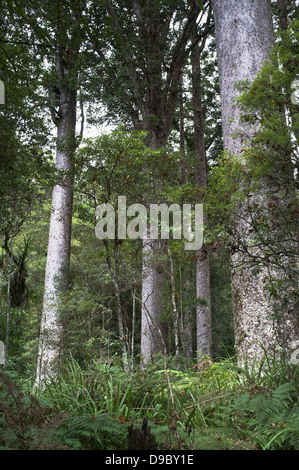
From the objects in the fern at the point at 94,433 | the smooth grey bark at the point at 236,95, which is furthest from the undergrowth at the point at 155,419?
the smooth grey bark at the point at 236,95

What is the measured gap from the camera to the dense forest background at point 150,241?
2.17 meters

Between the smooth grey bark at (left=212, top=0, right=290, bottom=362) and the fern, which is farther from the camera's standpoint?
the smooth grey bark at (left=212, top=0, right=290, bottom=362)

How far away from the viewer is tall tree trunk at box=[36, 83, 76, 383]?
7469 mm

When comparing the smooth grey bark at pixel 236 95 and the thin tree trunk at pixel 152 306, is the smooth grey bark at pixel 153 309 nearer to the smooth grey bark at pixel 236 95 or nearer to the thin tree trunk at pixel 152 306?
the thin tree trunk at pixel 152 306

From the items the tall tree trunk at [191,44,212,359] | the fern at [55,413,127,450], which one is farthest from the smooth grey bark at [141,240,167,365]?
the fern at [55,413,127,450]

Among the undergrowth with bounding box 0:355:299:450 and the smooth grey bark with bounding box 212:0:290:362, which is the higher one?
the smooth grey bark with bounding box 212:0:290:362

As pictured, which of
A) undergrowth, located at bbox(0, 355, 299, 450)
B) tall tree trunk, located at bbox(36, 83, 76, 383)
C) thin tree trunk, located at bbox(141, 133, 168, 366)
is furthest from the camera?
tall tree trunk, located at bbox(36, 83, 76, 383)

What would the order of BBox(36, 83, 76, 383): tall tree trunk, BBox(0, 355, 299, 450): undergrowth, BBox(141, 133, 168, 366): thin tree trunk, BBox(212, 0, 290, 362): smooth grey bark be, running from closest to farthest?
BBox(0, 355, 299, 450): undergrowth
BBox(212, 0, 290, 362): smooth grey bark
BBox(141, 133, 168, 366): thin tree trunk
BBox(36, 83, 76, 383): tall tree trunk

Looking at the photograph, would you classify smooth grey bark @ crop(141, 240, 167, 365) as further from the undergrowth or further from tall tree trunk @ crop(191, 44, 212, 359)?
the undergrowth

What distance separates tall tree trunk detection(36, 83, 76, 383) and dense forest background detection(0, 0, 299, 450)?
4 cm

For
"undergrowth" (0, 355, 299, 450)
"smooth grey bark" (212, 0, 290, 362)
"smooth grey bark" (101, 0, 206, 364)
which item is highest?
"smooth grey bark" (101, 0, 206, 364)

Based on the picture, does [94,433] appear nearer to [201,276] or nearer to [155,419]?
[155,419]

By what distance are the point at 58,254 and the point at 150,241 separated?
3194 mm
